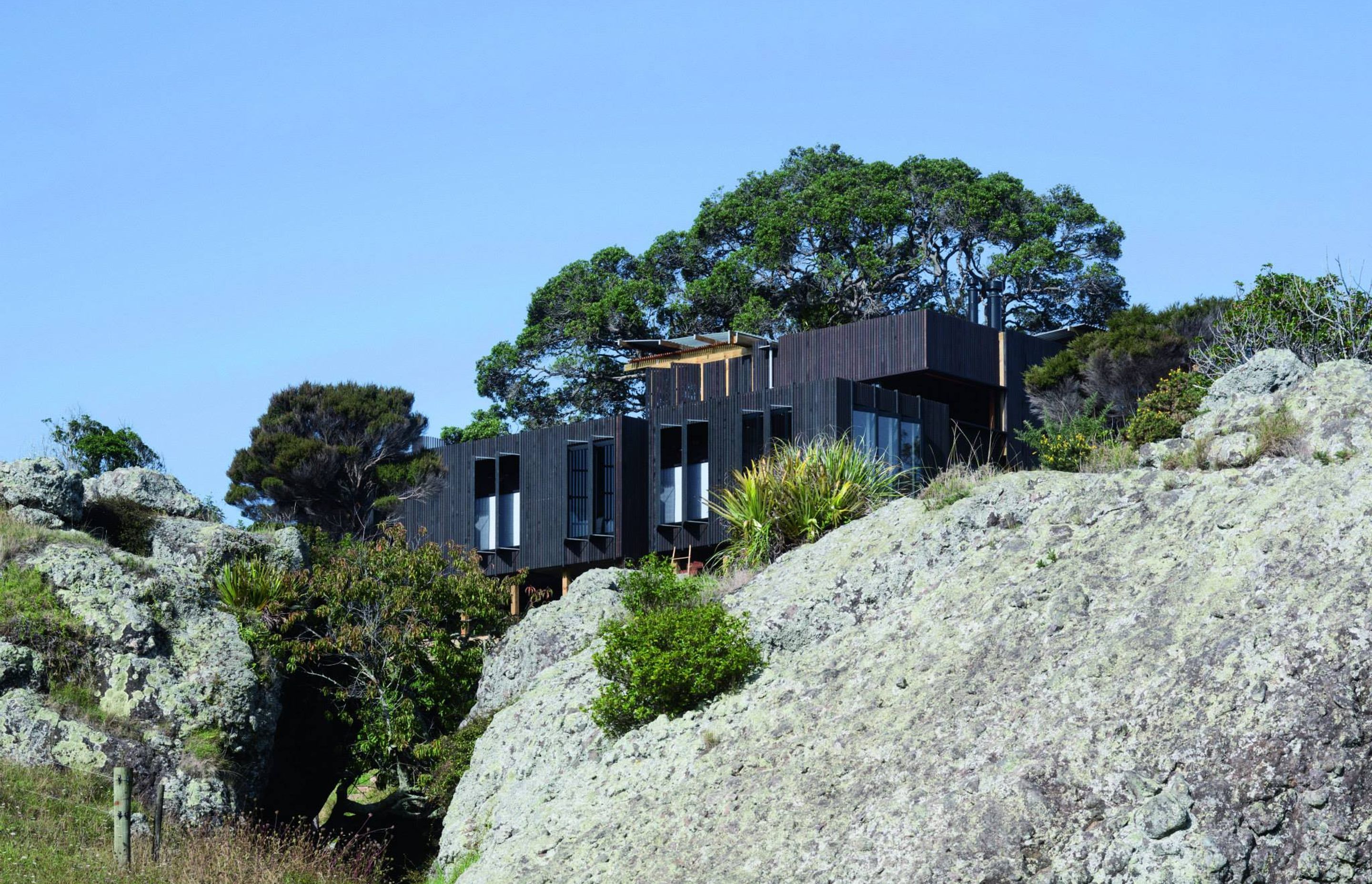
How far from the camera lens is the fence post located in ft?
46.9

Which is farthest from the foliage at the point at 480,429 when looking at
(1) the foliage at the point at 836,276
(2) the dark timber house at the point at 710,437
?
(2) the dark timber house at the point at 710,437

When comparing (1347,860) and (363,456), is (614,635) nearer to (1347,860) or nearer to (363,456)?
(1347,860)

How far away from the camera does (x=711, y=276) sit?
5756 centimetres

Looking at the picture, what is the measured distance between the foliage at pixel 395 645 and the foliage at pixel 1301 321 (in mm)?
13391

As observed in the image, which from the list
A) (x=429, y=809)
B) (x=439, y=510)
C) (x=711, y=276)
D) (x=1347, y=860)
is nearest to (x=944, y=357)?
(x=439, y=510)

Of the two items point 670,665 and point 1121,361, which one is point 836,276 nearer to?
point 1121,361

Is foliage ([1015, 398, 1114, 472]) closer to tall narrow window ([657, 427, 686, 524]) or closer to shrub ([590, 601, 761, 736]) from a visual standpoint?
shrub ([590, 601, 761, 736])

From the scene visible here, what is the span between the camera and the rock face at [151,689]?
17.6 meters

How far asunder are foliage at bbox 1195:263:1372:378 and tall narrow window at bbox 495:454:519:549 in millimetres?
18557

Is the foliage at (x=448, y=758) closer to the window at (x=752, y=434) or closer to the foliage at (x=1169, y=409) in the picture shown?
the foliage at (x=1169, y=409)

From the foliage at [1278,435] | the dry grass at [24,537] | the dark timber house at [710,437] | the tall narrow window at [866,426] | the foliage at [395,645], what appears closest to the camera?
the foliage at [1278,435]

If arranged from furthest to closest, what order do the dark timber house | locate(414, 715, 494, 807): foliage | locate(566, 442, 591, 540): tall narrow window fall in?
locate(566, 442, 591, 540): tall narrow window < the dark timber house < locate(414, 715, 494, 807): foliage

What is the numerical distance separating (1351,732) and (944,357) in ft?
92.4

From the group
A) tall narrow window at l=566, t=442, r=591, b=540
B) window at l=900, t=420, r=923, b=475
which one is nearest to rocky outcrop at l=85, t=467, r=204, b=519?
tall narrow window at l=566, t=442, r=591, b=540
